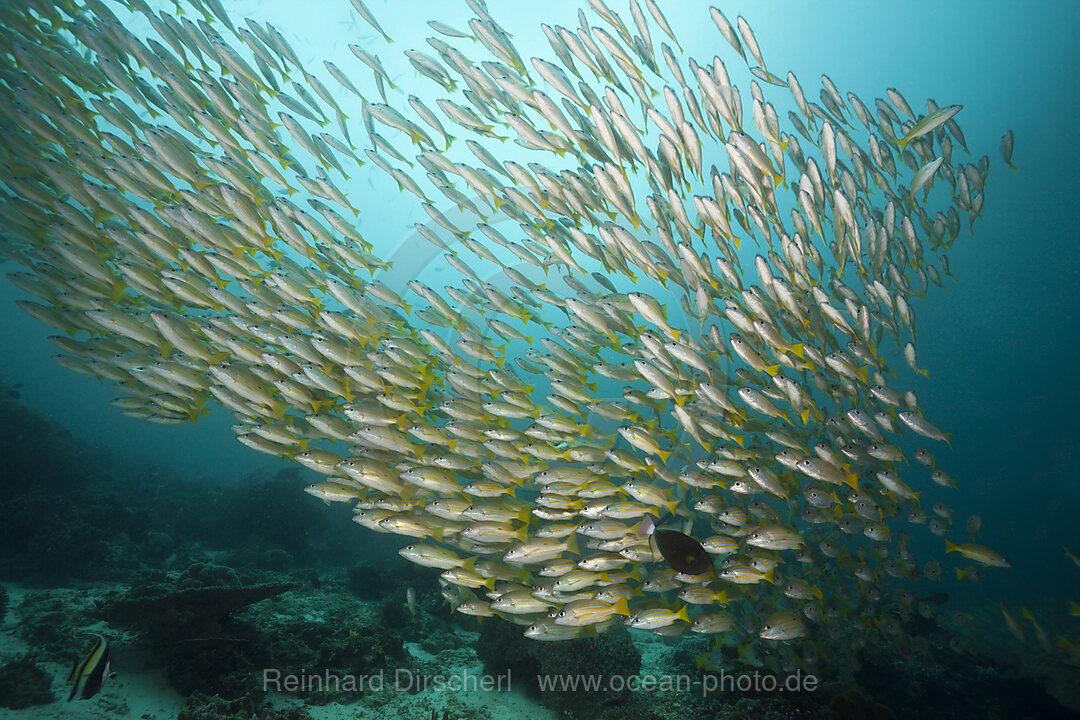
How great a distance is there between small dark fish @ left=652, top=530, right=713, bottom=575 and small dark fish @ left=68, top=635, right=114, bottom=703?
171 inches

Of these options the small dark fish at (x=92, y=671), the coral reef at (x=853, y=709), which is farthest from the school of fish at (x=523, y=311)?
the small dark fish at (x=92, y=671)

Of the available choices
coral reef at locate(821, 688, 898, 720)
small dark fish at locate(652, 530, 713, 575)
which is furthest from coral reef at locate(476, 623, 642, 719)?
small dark fish at locate(652, 530, 713, 575)

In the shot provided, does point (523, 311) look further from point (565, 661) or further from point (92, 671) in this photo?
point (92, 671)

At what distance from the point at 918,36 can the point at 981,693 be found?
3068cm

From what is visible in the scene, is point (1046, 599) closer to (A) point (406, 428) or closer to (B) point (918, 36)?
(B) point (918, 36)

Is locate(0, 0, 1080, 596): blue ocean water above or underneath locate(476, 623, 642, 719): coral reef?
above

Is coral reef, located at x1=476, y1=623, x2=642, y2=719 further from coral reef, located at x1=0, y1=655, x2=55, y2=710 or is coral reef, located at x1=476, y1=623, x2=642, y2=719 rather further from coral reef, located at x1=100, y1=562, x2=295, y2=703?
coral reef, located at x1=0, y1=655, x2=55, y2=710

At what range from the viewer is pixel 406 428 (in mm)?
5004

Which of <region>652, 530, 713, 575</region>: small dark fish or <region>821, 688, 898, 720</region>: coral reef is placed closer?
<region>652, 530, 713, 575</region>: small dark fish

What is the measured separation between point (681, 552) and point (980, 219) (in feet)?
23.6

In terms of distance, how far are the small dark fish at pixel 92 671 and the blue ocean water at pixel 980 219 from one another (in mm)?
5457

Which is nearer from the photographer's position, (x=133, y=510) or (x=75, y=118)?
(x=75, y=118)

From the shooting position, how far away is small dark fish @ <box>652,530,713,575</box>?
414cm

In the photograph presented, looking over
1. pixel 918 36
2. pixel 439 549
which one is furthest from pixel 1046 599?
pixel 439 549
